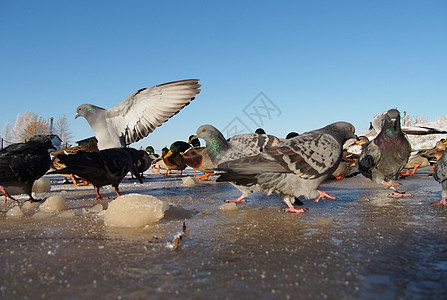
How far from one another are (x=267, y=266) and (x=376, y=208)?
93.1 inches

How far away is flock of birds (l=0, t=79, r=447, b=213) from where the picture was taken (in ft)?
10.9

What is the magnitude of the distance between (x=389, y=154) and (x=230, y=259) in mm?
3893

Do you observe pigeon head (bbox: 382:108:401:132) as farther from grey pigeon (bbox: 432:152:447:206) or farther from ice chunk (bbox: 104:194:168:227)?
ice chunk (bbox: 104:194:168:227)

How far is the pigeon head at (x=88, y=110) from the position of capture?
240 inches

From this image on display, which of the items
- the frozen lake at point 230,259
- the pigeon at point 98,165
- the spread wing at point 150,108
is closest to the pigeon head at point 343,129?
the frozen lake at point 230,259

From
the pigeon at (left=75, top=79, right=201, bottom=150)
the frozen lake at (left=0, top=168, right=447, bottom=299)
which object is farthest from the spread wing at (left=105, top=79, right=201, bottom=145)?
the frozen lake at (left=0, top=168, right=447, bottom=299)

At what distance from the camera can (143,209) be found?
8.31ft

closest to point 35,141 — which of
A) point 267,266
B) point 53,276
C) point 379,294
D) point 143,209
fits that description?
point 143,209

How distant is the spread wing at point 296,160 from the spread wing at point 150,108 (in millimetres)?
3182

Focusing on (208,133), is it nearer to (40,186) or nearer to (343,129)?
(343,129)

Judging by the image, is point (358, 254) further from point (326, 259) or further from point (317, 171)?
point (317, 171)

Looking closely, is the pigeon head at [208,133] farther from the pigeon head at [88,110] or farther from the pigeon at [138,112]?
the pigeon head at [88,110]

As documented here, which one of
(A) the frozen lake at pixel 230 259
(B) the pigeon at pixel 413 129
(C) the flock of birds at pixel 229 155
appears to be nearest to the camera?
(A) the frozen lake at pixel 230 259

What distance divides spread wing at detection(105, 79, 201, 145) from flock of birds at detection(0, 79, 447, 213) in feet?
0.06
